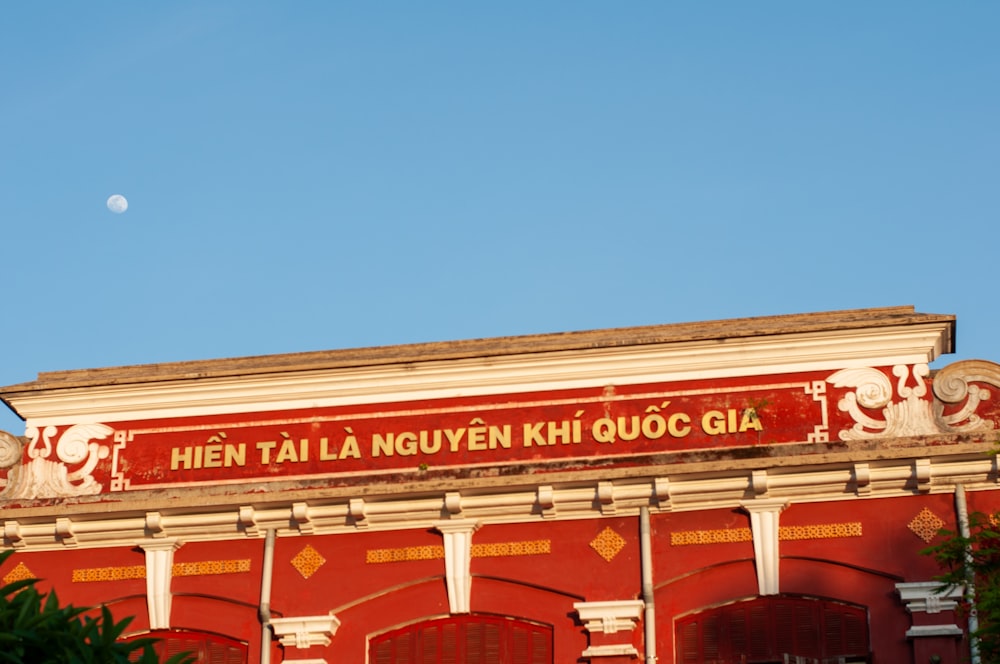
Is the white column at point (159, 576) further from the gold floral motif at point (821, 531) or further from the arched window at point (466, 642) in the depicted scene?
the gold floral motif at point (821, 531)

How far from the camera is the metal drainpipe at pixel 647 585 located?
19656 mm

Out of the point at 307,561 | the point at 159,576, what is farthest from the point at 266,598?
the point at 159,576

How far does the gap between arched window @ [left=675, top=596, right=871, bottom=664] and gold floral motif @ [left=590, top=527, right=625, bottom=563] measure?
3.83 ft

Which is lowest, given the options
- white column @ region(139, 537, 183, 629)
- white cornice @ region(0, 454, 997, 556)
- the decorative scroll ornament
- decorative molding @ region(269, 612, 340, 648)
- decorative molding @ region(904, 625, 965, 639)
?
decorative molding @ region(904, 625, 965, 639)

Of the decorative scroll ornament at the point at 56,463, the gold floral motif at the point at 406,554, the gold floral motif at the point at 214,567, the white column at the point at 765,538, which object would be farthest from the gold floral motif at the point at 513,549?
the decorative scroll ornament at the point at 56,463

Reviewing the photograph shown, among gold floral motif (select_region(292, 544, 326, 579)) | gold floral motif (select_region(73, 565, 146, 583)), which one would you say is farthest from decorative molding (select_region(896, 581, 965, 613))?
gold floral motif (select_region(73, 565, 146, 583))

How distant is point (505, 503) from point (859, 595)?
4.55 m

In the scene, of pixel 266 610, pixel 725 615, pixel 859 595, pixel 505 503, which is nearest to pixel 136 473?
pixel 266 610

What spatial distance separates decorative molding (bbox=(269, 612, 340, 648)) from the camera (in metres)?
20.5

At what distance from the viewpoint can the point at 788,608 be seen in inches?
780

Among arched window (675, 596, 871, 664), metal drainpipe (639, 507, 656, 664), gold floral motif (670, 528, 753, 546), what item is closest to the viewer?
arched window (675, 596, 871, 664)

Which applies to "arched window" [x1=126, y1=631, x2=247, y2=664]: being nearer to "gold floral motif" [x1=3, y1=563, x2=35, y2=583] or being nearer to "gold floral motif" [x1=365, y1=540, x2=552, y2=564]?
"gold floral motif" [x1=3, y1=563, x2=35, y2=583]

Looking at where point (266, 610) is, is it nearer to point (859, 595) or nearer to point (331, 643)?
point (331, 643)

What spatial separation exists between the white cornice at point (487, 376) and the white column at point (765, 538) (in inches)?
76.5
